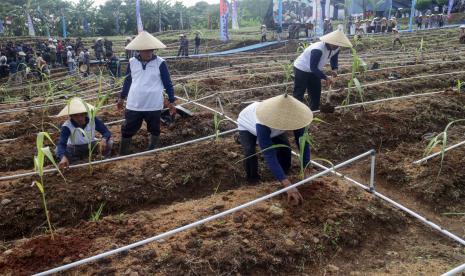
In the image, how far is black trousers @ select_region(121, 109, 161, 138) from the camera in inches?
151

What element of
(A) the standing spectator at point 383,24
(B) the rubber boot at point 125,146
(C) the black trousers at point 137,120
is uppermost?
(A) the standing spectator at point 383,24

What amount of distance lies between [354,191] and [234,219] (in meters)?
1.02

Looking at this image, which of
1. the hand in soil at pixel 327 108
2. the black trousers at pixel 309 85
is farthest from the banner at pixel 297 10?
the hand in soil at pixel 327 108

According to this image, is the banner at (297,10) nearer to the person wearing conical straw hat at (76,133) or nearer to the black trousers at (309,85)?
the black trousers at (309,85)

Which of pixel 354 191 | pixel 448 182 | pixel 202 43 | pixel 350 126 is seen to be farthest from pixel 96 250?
pixel 202 43

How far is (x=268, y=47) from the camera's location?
1728 cm

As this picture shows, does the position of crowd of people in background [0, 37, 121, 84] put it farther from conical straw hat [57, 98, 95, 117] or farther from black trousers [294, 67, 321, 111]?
conical straw hat [57, 98, 95, 117]

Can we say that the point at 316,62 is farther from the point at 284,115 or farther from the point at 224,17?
the point at 224,17

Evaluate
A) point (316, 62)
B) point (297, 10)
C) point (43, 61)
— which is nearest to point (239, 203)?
point (316, 62)

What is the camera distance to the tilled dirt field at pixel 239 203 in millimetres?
2438

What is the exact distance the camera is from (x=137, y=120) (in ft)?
12.7

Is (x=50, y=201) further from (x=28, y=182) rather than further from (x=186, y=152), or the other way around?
(x=186, y=152)

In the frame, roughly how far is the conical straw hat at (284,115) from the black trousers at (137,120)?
1474 mm

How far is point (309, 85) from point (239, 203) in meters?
2.39
